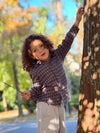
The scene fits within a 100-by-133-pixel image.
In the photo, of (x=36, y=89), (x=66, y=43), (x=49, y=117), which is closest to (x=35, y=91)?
(x=36, y=89)

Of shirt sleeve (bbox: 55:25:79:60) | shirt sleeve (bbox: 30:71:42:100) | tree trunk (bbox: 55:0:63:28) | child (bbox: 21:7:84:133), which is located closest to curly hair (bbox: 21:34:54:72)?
child (bbox: 21:7:84:133)

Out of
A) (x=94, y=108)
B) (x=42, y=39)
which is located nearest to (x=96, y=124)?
(x=94, y=108)

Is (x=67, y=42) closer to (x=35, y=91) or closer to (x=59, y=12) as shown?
(x=35, y=91)

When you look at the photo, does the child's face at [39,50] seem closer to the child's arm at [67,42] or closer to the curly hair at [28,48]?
the curly hair at [28,48]

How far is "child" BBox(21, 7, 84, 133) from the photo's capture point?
2.83 m

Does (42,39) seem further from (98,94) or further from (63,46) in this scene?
(98,94)

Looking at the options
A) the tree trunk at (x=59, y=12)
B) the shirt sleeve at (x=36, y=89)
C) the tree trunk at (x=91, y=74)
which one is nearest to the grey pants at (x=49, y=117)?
the shirt sleeve at (x=36, y=89)

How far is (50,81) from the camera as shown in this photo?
2.91 metres

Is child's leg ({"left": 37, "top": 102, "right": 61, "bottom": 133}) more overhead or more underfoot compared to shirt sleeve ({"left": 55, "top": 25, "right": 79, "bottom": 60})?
more underfoot

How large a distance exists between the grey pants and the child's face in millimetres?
562

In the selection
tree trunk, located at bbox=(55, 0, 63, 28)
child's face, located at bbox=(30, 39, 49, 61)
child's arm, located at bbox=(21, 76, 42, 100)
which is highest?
tree trunk, located at bbox=(55, 0, 63, 28)

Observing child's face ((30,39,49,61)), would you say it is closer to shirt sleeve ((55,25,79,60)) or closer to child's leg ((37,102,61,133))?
shirt sleeve ((55,25,79,60))

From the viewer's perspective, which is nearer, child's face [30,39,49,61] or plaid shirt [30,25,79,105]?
plaid shirt [30,25,79,105]

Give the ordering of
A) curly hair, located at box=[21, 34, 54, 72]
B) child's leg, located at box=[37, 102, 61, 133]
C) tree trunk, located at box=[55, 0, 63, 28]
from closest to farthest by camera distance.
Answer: child's leg, located at box=[37, 102, 61, 133], curly hair, located at box=[21, 34, 54, 72], tree trunk, located at box=[55, 0, 63, 28]
